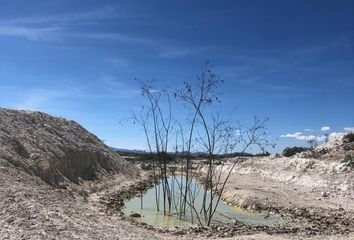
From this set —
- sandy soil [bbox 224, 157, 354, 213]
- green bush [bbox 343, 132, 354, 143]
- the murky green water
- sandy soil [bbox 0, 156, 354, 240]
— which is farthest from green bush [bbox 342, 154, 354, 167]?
green bush [bbox 343, 132, 354, 143]

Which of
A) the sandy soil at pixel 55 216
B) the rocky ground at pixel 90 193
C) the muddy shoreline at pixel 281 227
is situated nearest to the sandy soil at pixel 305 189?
the rocky ground at pixel 90 193

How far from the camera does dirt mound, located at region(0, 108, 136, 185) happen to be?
2184cm

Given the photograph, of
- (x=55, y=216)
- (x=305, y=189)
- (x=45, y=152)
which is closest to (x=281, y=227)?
(x=55, y=216)

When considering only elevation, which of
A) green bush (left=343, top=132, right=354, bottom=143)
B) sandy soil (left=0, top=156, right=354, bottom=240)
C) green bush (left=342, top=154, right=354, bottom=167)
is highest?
green bush (left=343, top=132, right=354, bottom=143)

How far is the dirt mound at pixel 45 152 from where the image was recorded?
21.8 m

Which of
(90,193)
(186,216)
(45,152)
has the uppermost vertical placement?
(45,152)

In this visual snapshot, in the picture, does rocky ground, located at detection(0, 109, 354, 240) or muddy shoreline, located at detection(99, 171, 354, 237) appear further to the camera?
muddy shoreline, located at detection(99, 171, 354, 237)

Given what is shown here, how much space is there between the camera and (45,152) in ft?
83.1

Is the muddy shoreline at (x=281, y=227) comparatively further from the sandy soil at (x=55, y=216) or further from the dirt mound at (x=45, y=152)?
the dirt mound at (x=45, y=152)

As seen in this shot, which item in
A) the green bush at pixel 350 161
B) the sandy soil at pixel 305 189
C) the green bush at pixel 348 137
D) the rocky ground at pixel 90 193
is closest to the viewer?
the rocky ground at pixel 90 193

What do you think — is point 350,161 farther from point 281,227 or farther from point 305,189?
point 281,227

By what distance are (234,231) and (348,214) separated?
6.97 meters

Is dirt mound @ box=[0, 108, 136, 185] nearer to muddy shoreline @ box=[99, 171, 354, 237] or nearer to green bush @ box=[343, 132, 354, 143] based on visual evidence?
muddy shoreline @ box=[99, 171, 354, 237]

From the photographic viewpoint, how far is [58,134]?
33344 mm
